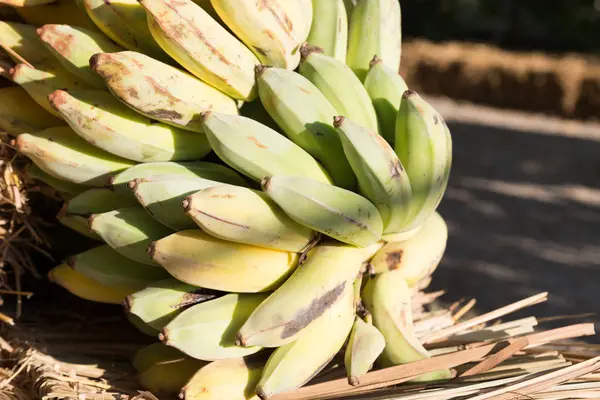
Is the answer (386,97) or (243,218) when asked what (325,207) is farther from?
(386,97)

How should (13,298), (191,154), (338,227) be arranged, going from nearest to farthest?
(338,227) < (191,154) < (13,298)

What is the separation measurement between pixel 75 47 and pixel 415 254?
1.70 ft

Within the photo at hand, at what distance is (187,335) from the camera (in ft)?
2.50

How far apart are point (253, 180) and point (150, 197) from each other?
0.46 feet

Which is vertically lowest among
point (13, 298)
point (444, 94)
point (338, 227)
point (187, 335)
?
point (444, 94)

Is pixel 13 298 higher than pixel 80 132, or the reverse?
pixel 80 132

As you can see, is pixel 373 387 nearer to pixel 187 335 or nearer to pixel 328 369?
pixel 328 369

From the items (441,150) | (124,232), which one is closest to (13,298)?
(124,232)

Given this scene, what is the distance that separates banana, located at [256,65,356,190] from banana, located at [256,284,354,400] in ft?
0.51

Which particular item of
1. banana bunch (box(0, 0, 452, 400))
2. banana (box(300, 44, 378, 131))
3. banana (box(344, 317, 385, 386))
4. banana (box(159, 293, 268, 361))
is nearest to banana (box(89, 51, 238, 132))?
banana bunch (box(0, 0, 452, 400))

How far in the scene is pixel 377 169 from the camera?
2.48ft

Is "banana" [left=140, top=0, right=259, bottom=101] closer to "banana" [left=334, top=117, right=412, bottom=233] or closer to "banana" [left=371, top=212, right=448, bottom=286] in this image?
"banana" [left=334, top=117, right=412, bottom=233]

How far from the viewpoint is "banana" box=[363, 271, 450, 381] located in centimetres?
83

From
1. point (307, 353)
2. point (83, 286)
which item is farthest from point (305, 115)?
point (83, 286)
